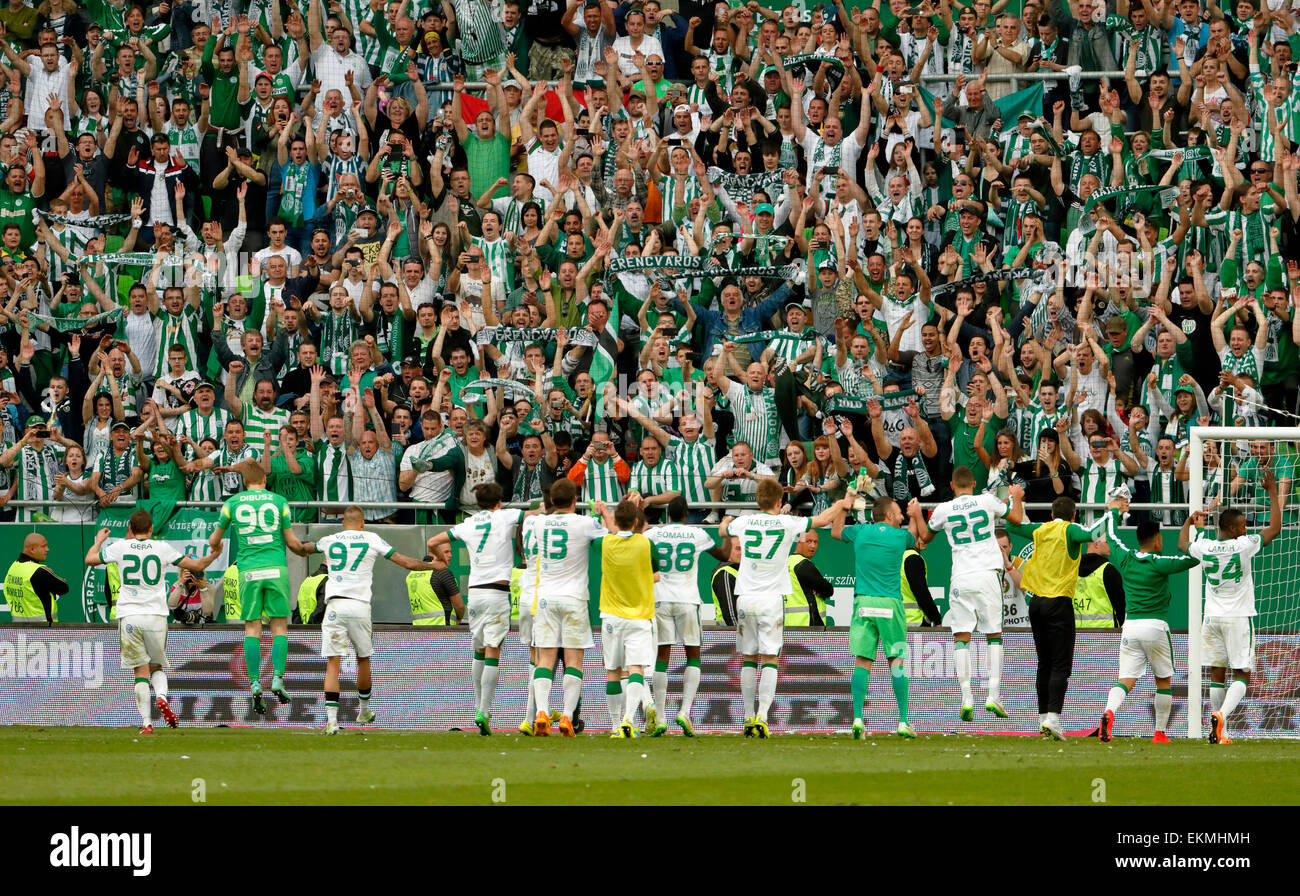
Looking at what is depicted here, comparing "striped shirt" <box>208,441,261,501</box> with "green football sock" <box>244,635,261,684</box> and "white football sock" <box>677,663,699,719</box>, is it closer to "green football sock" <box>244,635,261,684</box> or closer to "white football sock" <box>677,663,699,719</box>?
"green football sock" <box>244,635,261,684</box>

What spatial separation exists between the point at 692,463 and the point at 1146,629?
531 centimetres

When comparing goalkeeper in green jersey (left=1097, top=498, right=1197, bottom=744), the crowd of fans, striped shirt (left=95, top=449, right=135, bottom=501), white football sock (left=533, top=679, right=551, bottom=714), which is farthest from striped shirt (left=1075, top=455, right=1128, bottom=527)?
striped shirt (left=95, top=449, right=135, bottom=501)

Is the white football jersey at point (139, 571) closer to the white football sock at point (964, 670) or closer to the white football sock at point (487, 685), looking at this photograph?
the white football sock at point (487, 685)

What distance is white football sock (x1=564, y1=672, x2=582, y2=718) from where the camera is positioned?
51.6 feet

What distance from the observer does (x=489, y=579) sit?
53.5 ft

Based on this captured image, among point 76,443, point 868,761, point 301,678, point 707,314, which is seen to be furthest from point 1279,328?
point 76,443

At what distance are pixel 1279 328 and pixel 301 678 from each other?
10.6 m

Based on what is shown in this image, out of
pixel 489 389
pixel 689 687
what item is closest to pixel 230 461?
pixel 489 389

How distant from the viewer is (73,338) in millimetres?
22484

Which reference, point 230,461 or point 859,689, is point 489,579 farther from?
point 230,461

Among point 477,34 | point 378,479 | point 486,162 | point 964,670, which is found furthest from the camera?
point 477,34

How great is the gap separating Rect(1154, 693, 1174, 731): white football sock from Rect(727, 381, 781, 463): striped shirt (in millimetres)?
5276

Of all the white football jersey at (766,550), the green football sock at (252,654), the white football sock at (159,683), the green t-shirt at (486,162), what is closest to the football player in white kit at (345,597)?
the green football sock at (252,654)

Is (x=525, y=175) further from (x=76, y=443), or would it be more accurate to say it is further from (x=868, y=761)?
(x=868, y=761)
